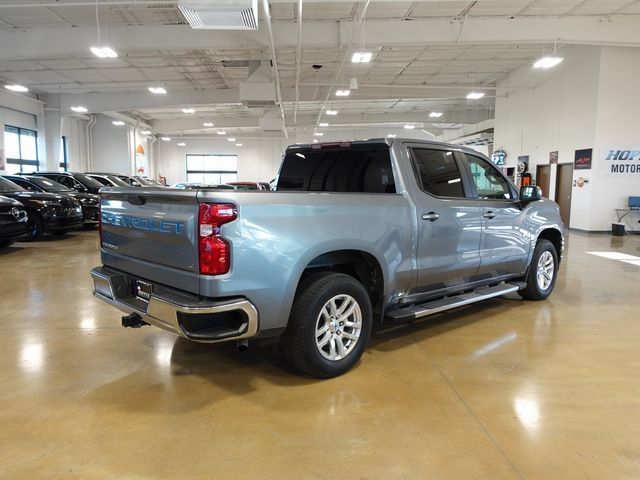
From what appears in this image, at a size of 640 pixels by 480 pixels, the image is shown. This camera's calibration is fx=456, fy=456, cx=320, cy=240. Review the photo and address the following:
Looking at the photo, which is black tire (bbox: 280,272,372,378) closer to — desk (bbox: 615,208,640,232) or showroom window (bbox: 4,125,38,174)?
desk (bbox: 615,208,640,232)

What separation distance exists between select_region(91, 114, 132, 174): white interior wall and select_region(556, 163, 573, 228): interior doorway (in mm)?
20605

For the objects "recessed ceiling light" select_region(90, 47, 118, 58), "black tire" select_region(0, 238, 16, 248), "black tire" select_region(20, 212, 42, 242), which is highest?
"recessed ceiling light" select_region(90, 47, 118, 58)

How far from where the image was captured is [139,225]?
3000mm

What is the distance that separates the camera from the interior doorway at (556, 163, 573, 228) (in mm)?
14422

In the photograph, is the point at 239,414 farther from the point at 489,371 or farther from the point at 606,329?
the point at 606,329

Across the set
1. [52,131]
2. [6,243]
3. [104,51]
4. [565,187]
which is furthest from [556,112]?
[52,131]

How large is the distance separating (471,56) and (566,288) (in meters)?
10.6

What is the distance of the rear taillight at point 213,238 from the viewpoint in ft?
8.34

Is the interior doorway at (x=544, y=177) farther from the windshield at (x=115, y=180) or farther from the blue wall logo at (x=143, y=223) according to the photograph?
the blue wall logo at (x=143, y=223)

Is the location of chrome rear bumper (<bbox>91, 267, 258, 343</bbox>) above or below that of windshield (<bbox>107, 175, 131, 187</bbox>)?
below

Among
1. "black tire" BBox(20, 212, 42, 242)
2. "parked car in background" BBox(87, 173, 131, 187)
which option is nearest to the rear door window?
"black tire" BBox(20, 212, 42, 242)

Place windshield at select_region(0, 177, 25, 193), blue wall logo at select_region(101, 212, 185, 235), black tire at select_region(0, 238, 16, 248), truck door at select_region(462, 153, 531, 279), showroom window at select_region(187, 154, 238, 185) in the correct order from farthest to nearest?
1. showroom window at select_region(187, 154, 238, 185)
2. windshield at select_region(0, 177, 25, 193)
3. black tire at select_region(0, 238, 16, 248)
4. truck door at select_region(462, 153, 531, 279)
5. blue wall logo at select_region(101, 212, 185, 235)

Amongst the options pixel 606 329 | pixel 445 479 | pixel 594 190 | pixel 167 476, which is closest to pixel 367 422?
pixel 445 479

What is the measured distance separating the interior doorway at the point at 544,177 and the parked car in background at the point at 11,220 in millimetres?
15058
